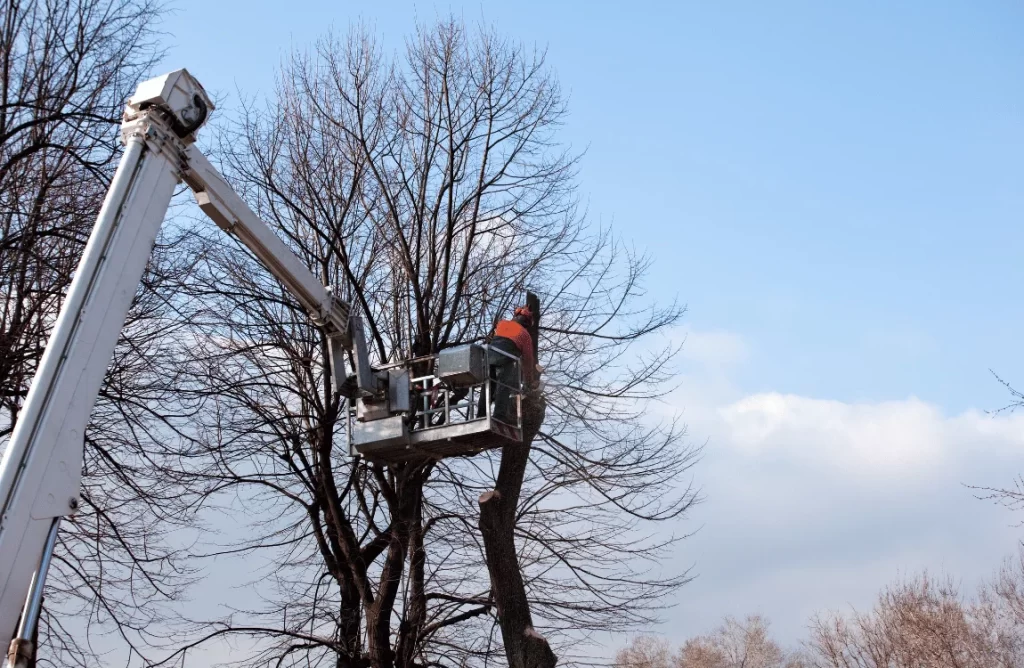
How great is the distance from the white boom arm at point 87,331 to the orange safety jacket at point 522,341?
3546 mm

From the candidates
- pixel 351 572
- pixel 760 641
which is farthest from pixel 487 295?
pixel 760 641

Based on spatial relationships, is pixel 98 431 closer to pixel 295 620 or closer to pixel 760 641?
pixel 295 620

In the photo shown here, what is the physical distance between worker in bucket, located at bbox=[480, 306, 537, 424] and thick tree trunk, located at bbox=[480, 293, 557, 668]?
0.69 meters

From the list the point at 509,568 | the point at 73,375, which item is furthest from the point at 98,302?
the point at 509,568

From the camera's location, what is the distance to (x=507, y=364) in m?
11.6

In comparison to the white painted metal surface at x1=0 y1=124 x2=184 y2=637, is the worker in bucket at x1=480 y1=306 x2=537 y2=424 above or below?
above

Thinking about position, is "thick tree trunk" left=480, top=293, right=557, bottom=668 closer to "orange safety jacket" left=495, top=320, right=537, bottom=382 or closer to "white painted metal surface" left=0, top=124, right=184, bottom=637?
"orange safety jacket" left=495, top=320, right=537, bottom=382

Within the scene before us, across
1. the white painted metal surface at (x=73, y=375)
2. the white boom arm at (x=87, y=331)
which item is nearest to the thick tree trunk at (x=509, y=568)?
the white boom arm at (x=87, y=331)

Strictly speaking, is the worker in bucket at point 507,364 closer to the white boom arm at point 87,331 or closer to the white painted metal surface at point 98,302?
the white painted metal surface at point 98,302

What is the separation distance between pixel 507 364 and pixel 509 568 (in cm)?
225

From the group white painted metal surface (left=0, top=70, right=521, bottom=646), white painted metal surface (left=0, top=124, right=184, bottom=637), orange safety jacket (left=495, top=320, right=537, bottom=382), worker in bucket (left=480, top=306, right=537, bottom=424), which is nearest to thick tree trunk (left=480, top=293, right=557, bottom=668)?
worker in bucket (left=480, top=306, right=537, bottom=424)

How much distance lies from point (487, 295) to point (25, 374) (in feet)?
21.1

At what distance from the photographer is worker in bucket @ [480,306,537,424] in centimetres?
1139

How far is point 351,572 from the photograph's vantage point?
14719mm
